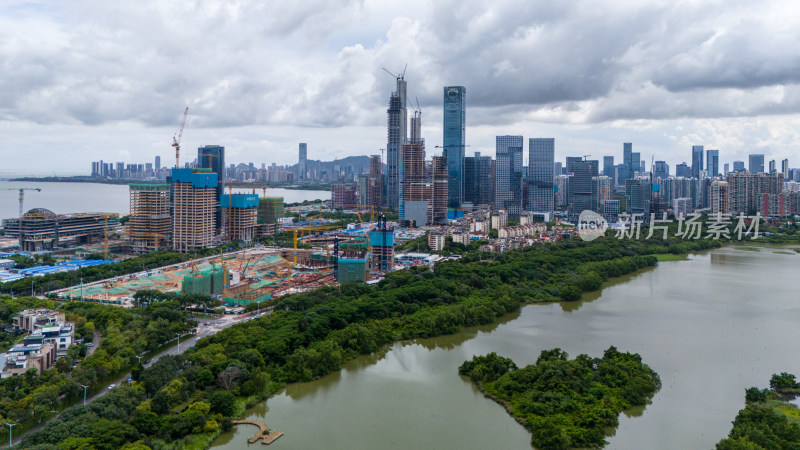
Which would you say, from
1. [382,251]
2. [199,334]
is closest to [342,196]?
[382,251]

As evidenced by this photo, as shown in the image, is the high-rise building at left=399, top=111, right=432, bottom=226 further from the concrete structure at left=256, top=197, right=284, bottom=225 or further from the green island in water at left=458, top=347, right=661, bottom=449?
the green island in water at left=458, top=347, right=661, bottom=449

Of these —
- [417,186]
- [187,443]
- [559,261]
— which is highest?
[417,186]

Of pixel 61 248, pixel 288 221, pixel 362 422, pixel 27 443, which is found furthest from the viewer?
pixel 288 221

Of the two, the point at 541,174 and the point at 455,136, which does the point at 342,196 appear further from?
the point at 541,174

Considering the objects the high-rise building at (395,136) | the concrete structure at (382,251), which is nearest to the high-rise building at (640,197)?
the high-rise building at (395,136)

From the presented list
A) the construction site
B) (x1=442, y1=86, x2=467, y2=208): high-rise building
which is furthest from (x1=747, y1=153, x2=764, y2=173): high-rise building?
the construction site

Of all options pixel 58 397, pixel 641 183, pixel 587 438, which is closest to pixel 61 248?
pixel 58 397

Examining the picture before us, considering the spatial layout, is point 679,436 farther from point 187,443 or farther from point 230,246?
point 230,246
